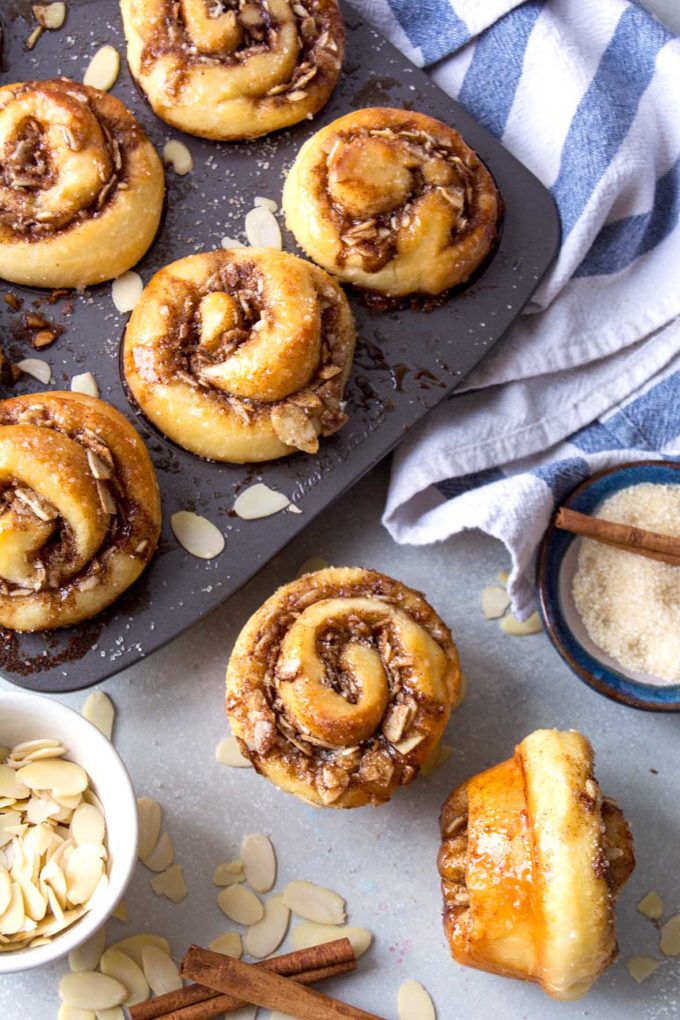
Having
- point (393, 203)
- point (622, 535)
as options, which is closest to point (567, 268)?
point (393, 203)

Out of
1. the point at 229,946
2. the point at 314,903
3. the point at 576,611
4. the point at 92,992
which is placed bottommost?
the point at 92,992

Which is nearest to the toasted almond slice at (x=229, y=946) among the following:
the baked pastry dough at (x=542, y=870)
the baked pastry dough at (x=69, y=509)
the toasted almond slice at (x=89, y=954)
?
the toasted almond slice at (x=89, y=954)

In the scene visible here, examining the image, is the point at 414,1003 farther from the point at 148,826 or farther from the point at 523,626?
the point at 523,626

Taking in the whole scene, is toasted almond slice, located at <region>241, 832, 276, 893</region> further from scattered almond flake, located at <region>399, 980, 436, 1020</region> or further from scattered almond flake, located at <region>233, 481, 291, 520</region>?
scattered almond flake, located at <region>233, 481, 291, 520</region>

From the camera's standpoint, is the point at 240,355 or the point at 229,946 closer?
the point at 240,355

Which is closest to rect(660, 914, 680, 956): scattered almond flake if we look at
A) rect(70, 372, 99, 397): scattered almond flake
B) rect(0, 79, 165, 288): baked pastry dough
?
rect(70, 372, 99, 397): scattered almond flake
